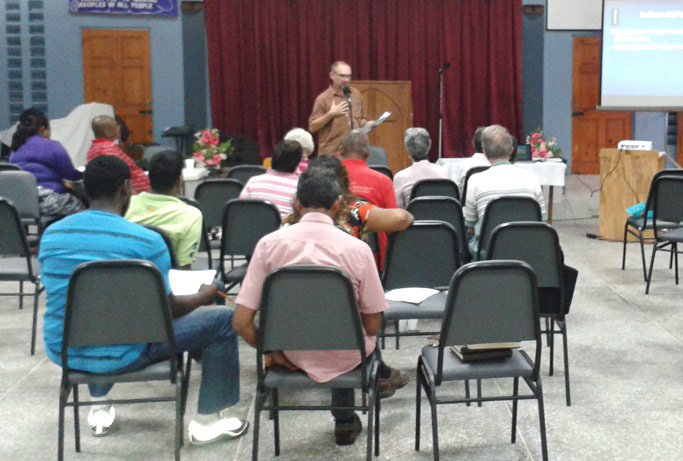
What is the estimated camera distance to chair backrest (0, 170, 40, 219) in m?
4.76

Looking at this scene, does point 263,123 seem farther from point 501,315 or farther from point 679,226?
point 501,315

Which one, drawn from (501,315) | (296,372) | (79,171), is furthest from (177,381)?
(79,171)

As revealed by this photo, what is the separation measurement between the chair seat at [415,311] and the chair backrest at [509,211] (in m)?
0.87

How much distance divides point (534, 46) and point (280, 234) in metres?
8.92

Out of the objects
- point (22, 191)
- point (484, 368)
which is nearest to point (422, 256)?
point (484, 368)

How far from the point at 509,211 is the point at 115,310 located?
214 centimetres

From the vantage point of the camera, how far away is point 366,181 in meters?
3.91

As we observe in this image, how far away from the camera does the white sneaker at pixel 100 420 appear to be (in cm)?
289

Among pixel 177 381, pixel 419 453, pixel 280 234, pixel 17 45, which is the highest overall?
pixel 17 45

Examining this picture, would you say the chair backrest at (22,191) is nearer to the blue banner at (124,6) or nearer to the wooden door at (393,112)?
the wooden door at (393,112)

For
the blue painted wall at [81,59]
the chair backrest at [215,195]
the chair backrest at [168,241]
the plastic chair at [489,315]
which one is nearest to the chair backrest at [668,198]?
the chair backrest at [215,195]

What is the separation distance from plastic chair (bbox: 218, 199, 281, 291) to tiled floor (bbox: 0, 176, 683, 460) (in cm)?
52

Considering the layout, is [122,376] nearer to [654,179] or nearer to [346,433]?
[346,433]

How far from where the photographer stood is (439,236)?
3.22 m
